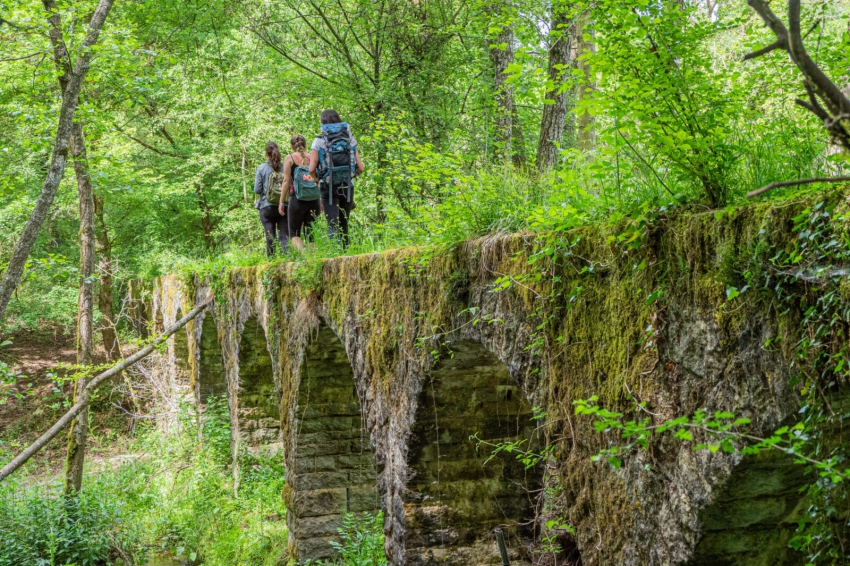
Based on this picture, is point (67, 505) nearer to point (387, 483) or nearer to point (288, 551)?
point (288, 551)

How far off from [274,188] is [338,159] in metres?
1.56

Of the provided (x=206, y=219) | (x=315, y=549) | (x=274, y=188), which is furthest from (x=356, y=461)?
(x=206, y=219)

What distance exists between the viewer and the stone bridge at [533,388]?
235 cm

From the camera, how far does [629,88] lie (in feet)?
8.71

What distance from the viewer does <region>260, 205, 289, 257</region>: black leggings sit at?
9.12m

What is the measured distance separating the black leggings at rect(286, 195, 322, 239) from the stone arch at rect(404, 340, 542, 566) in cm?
355

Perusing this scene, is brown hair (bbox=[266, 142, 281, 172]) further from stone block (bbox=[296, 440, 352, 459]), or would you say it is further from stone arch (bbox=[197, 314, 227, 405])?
stone arch (bbox=[197, 314, 227, 405])

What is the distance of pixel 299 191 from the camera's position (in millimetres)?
7961

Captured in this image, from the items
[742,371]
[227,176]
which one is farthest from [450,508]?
[227,176]

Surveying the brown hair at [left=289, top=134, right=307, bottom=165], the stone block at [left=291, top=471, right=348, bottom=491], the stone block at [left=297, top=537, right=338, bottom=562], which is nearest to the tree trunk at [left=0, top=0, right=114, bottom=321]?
the brown hair at [left=289, top=134, right=307, bottom=165]

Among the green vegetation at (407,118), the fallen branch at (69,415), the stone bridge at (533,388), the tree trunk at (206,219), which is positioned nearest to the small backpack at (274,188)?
the stone bridge at (533,388)

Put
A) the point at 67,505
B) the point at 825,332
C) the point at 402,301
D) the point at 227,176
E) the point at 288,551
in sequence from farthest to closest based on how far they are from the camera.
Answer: the point at 227,176
the point at 67,505
the point at 288,551
the point at 402,301
the point at 825,332

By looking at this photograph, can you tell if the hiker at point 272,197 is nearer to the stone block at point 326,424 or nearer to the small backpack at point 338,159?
the small backpack at point 338,159

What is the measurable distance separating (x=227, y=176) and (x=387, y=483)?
540 inches
